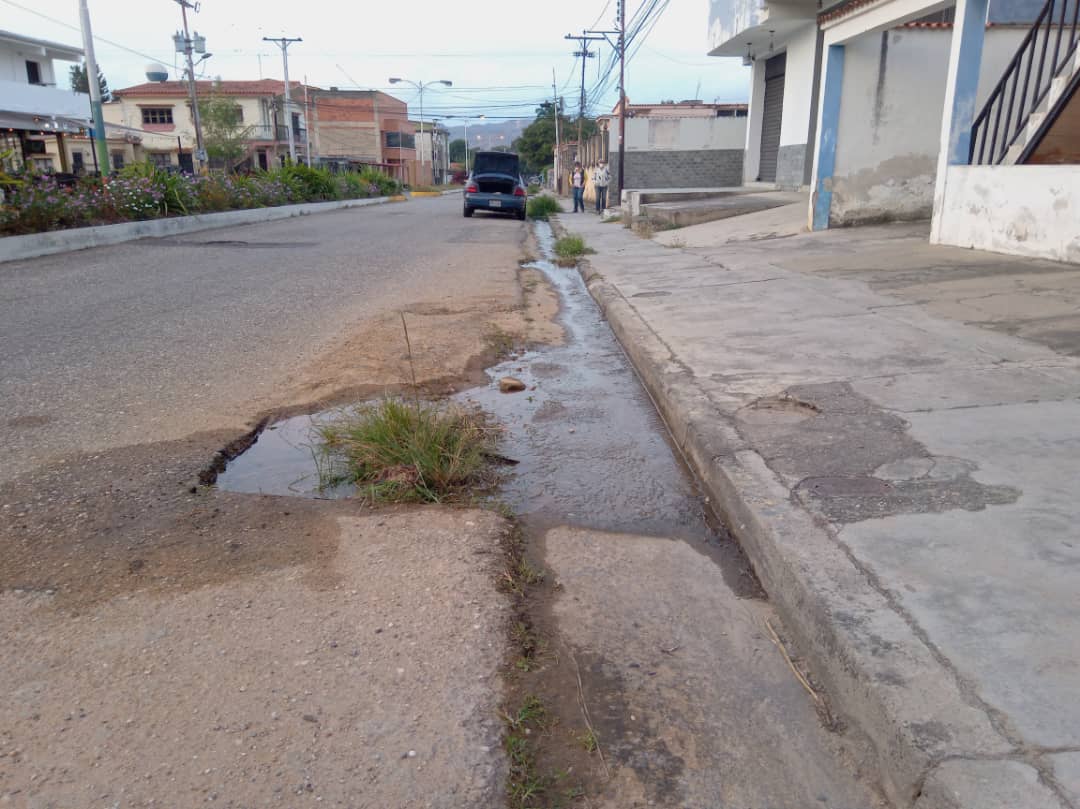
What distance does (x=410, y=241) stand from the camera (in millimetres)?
15594

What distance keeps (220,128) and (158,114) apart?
36.8 feet

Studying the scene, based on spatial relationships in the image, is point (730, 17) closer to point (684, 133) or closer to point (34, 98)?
point (684, 133)

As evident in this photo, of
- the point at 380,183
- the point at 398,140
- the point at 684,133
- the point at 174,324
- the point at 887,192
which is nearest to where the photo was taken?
the point at 174,324

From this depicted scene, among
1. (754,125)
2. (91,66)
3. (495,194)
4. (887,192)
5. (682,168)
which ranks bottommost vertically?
(495,194)

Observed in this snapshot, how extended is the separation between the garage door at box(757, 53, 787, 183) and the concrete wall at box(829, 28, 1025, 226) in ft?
21.9

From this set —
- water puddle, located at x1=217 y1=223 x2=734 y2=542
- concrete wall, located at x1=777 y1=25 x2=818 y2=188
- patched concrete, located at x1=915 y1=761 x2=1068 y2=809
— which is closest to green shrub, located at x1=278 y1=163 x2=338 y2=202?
concrete wall, located at x1=777 y1=25 x2=818 y2=188

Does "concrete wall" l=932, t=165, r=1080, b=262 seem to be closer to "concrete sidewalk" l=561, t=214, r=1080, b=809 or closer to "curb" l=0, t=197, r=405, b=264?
"concrete sidewalk" l=561, t=214, r=1080, b=809

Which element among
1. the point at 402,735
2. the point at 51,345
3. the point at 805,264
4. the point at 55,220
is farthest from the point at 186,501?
the point at 55,220

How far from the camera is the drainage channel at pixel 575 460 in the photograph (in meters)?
3.49

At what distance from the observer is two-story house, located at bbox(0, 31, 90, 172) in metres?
32.2

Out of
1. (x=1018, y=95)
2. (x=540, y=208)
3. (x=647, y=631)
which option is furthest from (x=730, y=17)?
(x=647, y=631)

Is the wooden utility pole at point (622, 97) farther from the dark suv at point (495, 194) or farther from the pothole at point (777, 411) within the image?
the pothole at point (777, 411)

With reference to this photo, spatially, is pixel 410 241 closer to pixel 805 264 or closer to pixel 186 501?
pixel 805 264

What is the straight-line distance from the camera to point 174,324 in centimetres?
694
